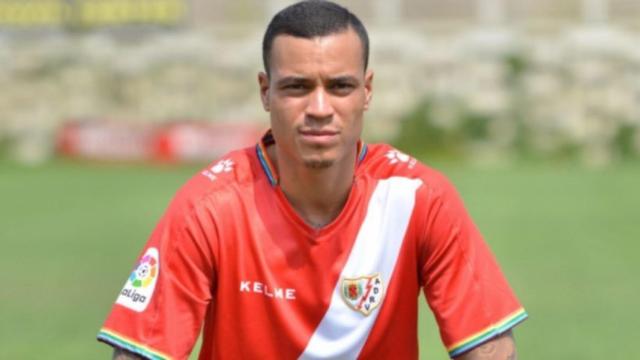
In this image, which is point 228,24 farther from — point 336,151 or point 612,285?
point 336,151

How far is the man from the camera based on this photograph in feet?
16.4

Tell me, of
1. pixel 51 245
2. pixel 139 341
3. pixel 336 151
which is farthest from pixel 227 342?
pixel 51 245

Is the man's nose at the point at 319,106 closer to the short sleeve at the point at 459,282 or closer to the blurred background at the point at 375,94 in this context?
the short sleeve at the point at 459,282

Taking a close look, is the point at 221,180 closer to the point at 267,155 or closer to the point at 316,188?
the point at 267,155

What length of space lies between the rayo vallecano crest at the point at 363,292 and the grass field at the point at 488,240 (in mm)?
4643

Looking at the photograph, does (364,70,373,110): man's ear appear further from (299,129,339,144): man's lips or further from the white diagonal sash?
the white diagonal sash

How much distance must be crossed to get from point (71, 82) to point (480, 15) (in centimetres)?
805

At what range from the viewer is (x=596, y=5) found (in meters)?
27.7

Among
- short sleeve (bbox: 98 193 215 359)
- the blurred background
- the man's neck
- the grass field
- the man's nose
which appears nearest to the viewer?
the man's nose

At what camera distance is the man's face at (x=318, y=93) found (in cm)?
489

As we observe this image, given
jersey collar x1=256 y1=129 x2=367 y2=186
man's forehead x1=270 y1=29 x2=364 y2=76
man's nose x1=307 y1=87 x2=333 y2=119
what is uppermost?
man's forehead x1=270 y1=29 x2=364 y2=76

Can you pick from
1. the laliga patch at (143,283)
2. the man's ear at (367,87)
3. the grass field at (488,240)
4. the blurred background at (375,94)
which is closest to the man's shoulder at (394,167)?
the man's ear at (367,87)

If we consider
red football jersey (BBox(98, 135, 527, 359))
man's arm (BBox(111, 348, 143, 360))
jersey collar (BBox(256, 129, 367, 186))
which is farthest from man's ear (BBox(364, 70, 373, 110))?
man's arm (BBox(111, 348, 143, 360))

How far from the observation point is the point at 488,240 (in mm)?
15750
